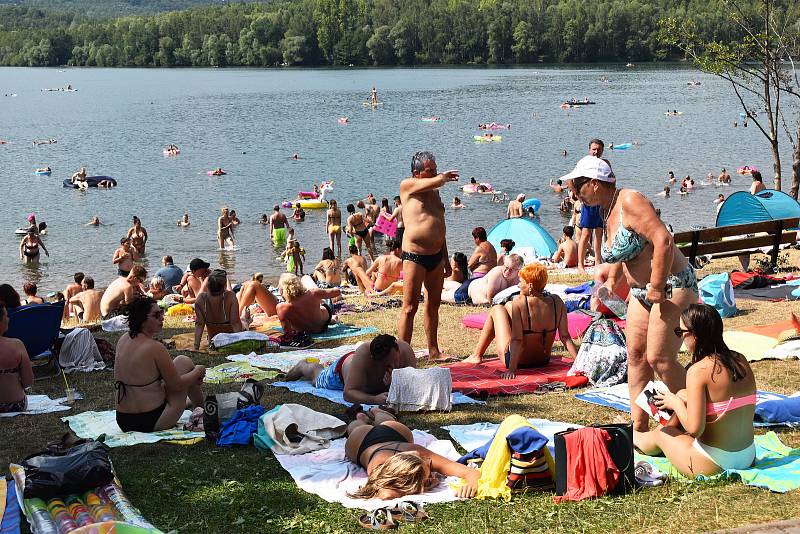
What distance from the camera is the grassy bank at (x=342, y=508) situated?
4.45m

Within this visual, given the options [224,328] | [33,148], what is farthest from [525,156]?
[224,328]

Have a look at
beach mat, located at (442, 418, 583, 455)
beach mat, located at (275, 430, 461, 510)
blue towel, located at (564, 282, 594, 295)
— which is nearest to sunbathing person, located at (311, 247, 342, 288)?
blue towel, located at (564, 282, 594, 295)

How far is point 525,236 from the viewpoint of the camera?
18.4m

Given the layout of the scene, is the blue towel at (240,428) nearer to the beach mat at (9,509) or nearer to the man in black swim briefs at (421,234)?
the beach mat at (9,509)

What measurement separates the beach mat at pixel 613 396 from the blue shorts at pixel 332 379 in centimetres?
188

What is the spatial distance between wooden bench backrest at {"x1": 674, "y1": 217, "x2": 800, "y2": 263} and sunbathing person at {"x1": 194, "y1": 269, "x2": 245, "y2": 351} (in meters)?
5.60

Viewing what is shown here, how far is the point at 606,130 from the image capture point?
5253 centimetres

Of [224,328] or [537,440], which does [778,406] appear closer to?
[537,440]

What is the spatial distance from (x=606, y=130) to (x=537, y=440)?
49.4 metres

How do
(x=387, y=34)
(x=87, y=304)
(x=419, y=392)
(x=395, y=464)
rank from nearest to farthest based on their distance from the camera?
(x=395, y=464)
(x=419, y=392)
(x=87, y=304)
(x=387, y=34)

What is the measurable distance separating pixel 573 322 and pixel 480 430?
3645mm

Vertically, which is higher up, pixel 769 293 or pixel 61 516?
pixel 61 516

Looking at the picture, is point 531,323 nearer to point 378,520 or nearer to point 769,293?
point 378,520

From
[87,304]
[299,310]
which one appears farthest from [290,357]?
[87,304]
